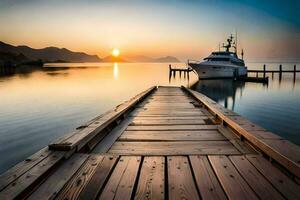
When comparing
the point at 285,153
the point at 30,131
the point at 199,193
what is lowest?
the point at 30,131

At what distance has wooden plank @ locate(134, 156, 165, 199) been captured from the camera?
2.38 metres

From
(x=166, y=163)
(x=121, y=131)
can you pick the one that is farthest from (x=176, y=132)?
(x=166, y=163)

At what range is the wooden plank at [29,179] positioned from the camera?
6.94ft

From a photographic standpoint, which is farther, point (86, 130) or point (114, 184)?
point (86, 130)

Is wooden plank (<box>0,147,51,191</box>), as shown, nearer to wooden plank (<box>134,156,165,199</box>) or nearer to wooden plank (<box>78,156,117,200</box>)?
wooden plank (<box>78,156,117,200</box>)

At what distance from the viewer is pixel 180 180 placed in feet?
8.83

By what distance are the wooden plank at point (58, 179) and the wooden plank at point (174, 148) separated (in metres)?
0.69

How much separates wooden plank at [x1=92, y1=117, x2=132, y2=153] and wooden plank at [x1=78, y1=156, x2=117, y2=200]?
53 centimetres

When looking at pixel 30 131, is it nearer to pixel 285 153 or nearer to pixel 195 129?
pixel 195 129

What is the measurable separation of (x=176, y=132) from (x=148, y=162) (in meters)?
1.85

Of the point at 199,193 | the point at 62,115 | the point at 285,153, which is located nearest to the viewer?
the point at 199,193

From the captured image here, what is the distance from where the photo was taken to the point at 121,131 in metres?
4.94

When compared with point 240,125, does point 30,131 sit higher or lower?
lower

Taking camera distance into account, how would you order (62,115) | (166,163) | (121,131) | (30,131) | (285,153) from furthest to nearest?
(62,115), (30,131), (121,131), (166,163), (285,153)
